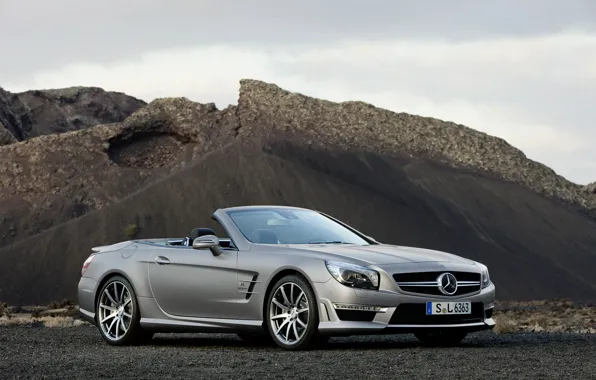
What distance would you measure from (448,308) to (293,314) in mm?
1551

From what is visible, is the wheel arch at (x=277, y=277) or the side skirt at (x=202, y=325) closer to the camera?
the wheel arch at (x=277, y=277)

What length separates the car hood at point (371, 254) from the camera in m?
10.6

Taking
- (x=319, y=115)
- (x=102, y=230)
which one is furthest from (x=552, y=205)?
(x=102, y=230)

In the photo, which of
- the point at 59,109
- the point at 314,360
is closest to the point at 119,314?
the point at 314,360

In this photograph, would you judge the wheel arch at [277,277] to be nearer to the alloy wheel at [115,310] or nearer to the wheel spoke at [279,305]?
the wheel spoke at [279,305]

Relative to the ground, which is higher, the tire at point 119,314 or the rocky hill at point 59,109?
the rocky hill at point 59,109

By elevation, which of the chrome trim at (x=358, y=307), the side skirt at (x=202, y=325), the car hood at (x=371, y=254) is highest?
the car hood at (x=371, y=254)

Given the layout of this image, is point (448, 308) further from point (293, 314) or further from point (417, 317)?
point (293, 314)

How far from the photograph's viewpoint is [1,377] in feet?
27.3

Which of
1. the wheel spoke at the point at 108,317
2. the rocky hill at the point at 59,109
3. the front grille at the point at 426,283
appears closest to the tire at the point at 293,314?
the front grille at the point at 426,283

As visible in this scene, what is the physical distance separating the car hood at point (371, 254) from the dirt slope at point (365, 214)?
1630 inches

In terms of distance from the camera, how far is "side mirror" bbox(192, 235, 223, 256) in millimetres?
11345

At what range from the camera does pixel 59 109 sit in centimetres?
8975

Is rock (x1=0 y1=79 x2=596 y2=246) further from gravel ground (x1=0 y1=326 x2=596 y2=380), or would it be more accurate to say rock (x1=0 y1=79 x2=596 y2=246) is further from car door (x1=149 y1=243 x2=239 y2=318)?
gravel ground (x1=0 y1=326 x2=596 y2=380)
